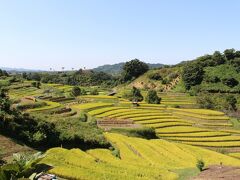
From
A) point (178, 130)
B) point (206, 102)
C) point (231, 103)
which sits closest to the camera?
point (178, 130)

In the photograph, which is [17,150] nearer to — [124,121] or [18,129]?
[18,129]

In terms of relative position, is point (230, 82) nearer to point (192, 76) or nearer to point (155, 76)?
point (192, 76)

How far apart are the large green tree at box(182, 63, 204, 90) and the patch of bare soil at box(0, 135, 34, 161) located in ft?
315

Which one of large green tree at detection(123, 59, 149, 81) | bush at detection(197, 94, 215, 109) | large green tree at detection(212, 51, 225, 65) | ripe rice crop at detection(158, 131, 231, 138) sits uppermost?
large green tree at detection(212, 51, 225, 65)

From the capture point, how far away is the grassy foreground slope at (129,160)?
22.5 meters

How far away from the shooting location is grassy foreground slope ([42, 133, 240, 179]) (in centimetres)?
2250

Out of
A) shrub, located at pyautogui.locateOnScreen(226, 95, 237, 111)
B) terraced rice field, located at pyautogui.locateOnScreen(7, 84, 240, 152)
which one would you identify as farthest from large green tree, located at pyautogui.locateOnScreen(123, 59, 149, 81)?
terraced rice field, located at pyautogui.locateOnScreen(7, 84, 240, 152)

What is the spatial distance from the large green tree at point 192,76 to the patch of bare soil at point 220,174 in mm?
93777

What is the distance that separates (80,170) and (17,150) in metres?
8.28

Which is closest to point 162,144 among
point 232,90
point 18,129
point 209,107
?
point 18,129

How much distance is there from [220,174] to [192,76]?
9720 centimetres

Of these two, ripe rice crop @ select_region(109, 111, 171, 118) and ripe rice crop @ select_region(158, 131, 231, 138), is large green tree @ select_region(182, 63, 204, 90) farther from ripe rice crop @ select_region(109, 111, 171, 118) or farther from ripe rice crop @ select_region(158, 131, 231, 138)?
ripe rice crop @ select_region(158, 131, 231, 138)

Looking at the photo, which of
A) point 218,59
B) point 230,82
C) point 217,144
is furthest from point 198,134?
point 218,59

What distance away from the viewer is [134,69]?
160 metres
